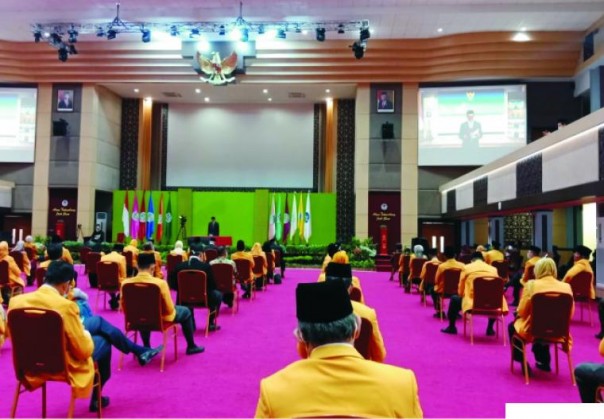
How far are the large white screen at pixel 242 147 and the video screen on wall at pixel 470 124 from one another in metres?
5.19

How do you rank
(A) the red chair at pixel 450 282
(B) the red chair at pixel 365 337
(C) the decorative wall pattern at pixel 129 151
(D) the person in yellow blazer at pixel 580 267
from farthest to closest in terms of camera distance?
(C) the decorative wall pattern at pixel 129 151
(D) the person in yellow blazer at pixel 580 267
(A) the red chair at pixel 450 282
(B) the red chair at pixel 365 337

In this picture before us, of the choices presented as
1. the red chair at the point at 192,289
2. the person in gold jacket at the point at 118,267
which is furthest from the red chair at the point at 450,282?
the person in gold jacket at the point at 118,267

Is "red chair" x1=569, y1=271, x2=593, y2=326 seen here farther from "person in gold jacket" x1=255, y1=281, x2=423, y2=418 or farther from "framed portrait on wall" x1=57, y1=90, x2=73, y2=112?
"framed portrait on wall" x1=57, y1=90, x2=73, y2=112

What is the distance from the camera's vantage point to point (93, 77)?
18672 millimetres

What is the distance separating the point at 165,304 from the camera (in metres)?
4.46

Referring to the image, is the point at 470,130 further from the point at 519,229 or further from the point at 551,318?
the point at 551,318

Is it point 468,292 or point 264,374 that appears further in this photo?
point 468,292

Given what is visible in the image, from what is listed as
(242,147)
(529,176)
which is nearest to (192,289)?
(529,176)

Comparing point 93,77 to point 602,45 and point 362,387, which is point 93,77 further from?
point 362,387

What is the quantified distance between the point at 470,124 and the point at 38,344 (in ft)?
56.5

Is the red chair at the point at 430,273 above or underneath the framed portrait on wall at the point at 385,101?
underneath

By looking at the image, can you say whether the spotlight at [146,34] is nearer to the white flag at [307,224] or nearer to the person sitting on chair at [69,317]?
the white flag at [307,224]

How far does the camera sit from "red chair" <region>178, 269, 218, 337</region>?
18.9 ft

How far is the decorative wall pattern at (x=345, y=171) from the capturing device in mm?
20250
